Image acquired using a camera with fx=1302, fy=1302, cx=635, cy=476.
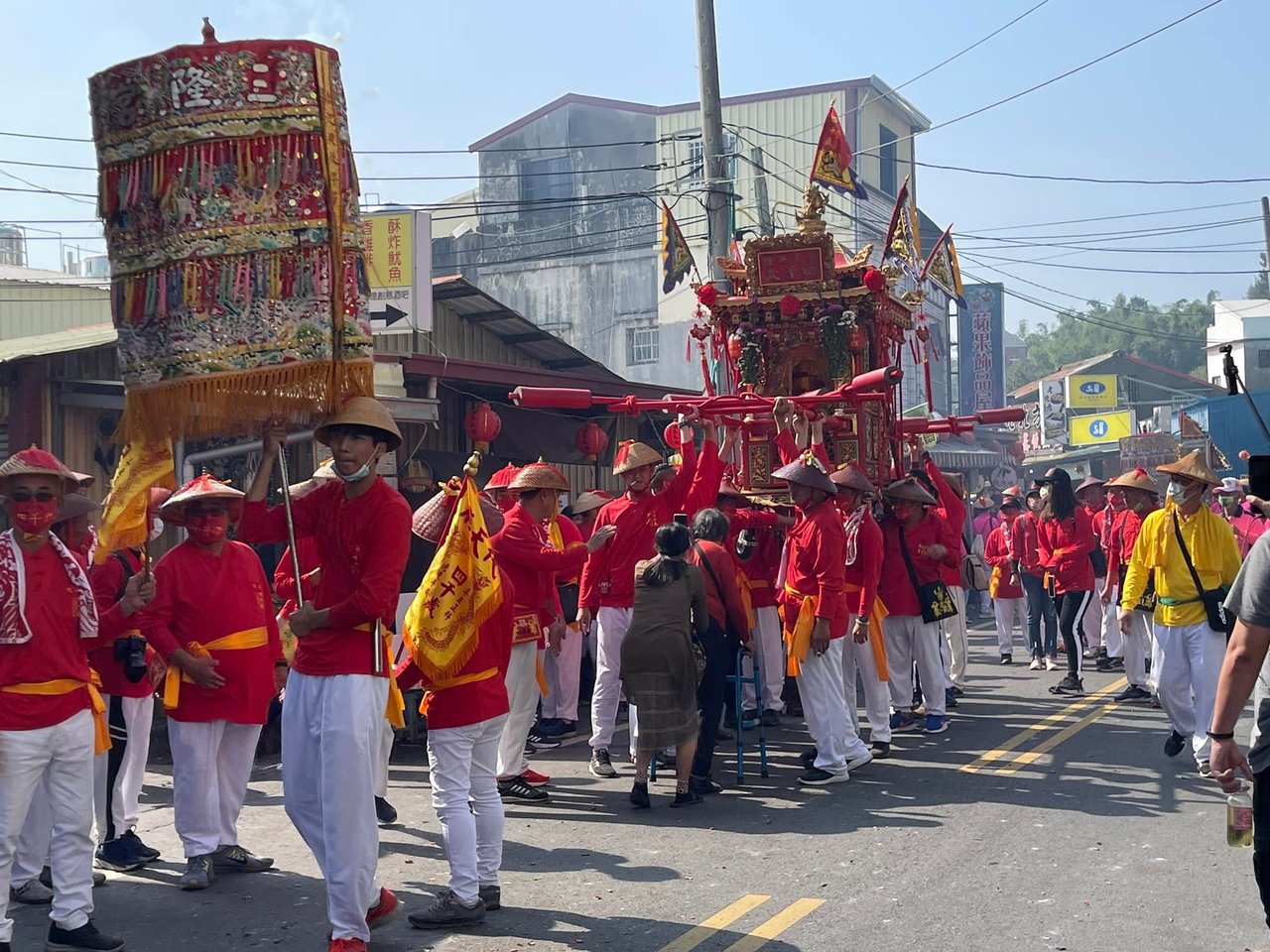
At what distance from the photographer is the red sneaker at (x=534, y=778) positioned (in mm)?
8594

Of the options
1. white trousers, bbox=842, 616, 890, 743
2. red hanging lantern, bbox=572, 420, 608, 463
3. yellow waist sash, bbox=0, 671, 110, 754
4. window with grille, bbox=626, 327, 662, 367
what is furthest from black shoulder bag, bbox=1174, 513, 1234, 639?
window with grille, bbox=626, 327, 662, 367

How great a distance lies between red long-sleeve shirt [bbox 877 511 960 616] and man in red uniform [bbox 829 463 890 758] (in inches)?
21.3

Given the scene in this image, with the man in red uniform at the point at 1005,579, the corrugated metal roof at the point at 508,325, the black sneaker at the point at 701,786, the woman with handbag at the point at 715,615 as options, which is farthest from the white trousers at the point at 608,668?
the corrugated metal roof at the point at 508,325

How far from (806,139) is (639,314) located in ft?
20.9

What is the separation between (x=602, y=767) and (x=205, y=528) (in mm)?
3615

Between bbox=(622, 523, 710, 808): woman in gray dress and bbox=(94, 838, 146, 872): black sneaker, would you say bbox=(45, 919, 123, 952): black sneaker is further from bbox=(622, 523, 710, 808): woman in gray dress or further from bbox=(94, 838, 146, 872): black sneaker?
bbox=(622, 523, 710, 808): woman in gray dress

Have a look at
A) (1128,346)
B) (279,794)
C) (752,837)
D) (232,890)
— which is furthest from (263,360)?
(1128,346)

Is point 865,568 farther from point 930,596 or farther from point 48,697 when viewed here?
point 48,697

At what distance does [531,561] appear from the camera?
25.9ft

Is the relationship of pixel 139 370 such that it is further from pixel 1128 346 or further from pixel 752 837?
pixel 1128 346

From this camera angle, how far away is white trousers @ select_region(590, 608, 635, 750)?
30.9 feet

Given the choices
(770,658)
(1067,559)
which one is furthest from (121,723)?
(1067,559)

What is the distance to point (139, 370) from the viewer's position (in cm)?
541

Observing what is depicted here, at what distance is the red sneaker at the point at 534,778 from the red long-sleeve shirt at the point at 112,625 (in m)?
2.55
